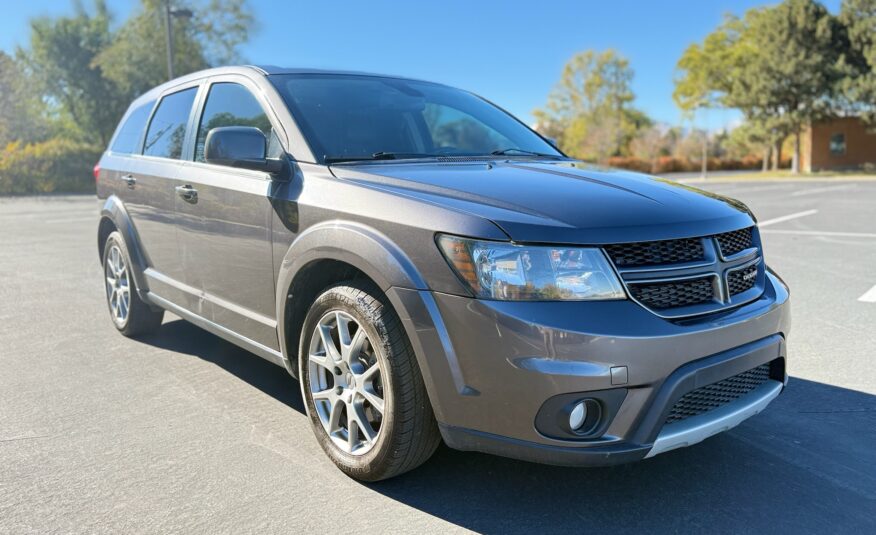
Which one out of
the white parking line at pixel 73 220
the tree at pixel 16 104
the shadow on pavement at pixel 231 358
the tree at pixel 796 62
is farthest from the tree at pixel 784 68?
the tree at pixel 16 104

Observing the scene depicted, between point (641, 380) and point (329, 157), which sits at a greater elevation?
point (329, 157)

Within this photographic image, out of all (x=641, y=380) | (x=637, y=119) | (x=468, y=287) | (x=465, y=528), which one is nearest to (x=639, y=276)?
(x=641, y=380)

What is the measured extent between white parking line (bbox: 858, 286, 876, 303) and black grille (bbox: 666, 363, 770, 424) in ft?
13.0

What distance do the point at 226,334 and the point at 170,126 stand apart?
5.22 feet

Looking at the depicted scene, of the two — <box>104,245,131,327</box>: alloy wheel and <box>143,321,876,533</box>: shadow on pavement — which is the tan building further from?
<box>104,245,131,327</box>: alloy wheel

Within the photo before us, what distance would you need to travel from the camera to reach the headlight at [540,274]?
2291 millimetres

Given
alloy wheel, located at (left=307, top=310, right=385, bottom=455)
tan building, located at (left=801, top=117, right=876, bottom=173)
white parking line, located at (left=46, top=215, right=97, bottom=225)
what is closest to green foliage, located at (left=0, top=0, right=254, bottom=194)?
white parking line, located at (left=46, top=215, right=97, bottom=225)

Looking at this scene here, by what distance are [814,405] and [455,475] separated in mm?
2062

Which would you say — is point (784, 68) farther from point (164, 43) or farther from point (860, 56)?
point (164, 43)

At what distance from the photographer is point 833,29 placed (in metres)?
38.2

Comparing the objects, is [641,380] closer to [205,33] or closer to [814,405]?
[814,405]

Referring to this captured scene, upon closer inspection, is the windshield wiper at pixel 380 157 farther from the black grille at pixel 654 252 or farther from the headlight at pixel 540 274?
the black grille at pixel 654 252

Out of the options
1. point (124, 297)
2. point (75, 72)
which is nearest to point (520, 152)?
point (124, 297)

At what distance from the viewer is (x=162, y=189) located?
417 cm
